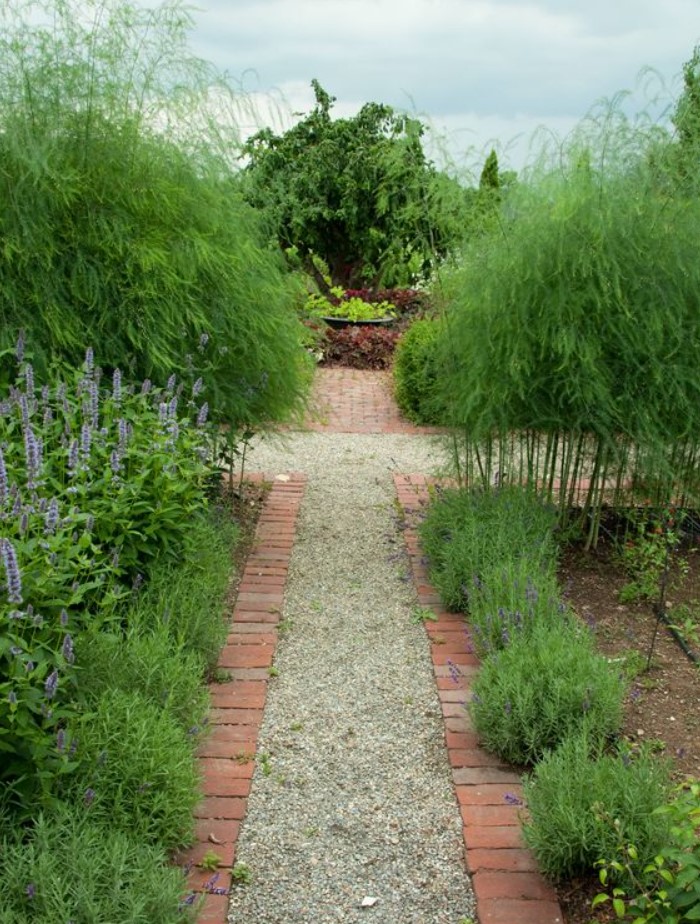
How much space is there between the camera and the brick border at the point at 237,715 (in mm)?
2520

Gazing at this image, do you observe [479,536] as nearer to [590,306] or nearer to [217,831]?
[590,306]

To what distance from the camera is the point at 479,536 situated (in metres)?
4.43

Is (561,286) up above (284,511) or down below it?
above

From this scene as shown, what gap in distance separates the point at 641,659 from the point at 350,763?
1.40 m

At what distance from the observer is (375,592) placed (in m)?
4.57

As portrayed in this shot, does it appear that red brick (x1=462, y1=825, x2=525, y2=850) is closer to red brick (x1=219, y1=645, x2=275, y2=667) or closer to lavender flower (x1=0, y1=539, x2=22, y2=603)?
red brick (x1=219, y1=645, x2=275, y2=667)

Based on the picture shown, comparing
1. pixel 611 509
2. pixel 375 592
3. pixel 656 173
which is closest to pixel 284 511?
pixel 375 592

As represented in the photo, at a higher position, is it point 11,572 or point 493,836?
point 11,572

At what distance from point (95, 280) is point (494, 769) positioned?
2751 mm

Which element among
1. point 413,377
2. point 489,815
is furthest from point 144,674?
point 413,377

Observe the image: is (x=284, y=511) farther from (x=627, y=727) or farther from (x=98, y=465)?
(x=627, y=727)

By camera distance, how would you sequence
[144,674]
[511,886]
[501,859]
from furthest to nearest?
[144,674] → [501,859] → [511,886]

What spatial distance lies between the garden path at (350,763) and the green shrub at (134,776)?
15cm

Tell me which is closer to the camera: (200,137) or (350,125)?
(200,137)
